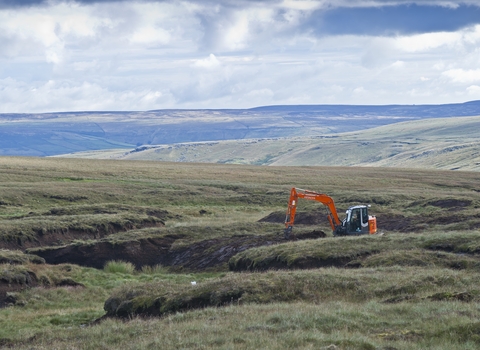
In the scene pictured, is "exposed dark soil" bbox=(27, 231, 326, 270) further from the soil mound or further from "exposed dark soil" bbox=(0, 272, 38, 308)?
the soil mound

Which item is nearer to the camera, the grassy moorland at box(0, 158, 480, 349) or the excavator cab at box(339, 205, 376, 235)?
the grassy moorland at box(0, 158, 480, 349)

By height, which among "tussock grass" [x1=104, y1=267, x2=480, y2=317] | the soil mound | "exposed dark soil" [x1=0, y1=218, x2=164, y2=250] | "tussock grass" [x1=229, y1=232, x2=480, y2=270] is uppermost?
"tussock grass" [x1=104, y1=267, x2=480, y2=317]

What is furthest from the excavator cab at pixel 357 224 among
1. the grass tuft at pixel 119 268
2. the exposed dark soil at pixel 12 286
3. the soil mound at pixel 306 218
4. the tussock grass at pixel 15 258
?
the exposed dark soil at pixel 12 286

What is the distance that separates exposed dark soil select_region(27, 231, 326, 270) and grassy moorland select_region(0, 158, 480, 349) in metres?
0.11

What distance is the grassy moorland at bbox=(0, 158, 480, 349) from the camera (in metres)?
14.8

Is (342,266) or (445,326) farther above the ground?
(445,326)

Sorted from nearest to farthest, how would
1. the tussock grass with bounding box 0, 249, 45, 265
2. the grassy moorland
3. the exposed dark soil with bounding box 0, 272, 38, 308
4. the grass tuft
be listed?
1. the grassy moorland
2. the exposed dark soil with bounding box 0, 272, 38, 308
3. the tussock grass with bounding box 0, 249, 45, 265
4. the grass tuft

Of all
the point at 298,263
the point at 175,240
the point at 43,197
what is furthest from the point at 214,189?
the point at 298,263

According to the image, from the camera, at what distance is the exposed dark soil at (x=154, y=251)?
35438 mm

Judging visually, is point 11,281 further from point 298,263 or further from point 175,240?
point 175,240

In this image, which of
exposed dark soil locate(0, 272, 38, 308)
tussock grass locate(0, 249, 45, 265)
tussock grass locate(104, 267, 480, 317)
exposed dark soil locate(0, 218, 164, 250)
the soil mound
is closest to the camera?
tussock grass locate(104, 267, 480, 317)

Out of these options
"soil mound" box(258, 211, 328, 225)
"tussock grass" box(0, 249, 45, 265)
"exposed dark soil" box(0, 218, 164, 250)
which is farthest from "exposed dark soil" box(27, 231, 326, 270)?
"soil mound" box(258, 211, 328, 225)

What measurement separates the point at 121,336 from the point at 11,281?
12.5m

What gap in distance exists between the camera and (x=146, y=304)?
20.3 metres
